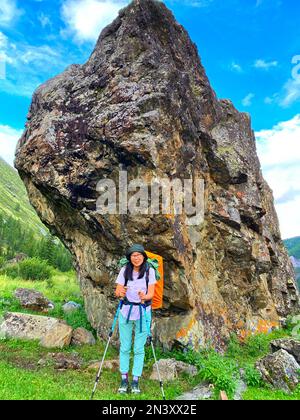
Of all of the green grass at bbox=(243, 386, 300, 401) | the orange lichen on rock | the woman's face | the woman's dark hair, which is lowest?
the green grass at bbox=(243, 386, 300, 401)

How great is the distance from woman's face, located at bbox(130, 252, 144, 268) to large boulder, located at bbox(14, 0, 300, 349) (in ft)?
11.2

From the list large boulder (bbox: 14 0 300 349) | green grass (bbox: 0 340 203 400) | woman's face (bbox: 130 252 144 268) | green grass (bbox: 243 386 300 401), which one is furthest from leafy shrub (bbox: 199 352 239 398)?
woman's face (bbox: 130 252 144 268)

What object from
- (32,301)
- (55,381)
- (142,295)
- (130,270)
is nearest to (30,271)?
(32,301)

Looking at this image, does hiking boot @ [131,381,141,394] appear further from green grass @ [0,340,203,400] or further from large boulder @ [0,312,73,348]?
large boulder @ [0,312,73,348]

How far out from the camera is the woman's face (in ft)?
32.1

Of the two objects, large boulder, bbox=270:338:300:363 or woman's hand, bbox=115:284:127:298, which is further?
large boulder, bbox=270:338:300:363

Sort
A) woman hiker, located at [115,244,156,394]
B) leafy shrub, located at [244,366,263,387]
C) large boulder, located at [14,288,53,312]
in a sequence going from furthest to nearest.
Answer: large boulder, located at [14,288,53,312], leafy shrub, located at [244,366,263,387], woman hiker, located at [115,244,156,394]

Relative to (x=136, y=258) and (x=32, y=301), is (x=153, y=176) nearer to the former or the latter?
(x=136, y=258)

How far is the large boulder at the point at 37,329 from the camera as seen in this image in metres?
13.8

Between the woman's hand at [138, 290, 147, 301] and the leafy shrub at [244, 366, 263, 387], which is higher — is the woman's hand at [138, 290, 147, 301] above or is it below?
above

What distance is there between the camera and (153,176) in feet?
43.8

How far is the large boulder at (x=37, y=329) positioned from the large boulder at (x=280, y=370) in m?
7.57
